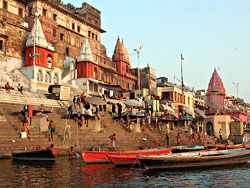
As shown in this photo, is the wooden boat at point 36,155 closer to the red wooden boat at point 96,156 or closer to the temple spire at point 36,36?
the red wooden boat at point 96,156

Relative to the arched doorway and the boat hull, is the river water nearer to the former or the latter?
the boat hull

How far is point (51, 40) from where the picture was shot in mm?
45125

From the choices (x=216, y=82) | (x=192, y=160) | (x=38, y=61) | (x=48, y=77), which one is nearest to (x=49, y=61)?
(x=38, y=61)

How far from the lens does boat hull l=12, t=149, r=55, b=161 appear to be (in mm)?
15630

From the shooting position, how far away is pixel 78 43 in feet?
171

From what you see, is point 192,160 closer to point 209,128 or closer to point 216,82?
point 209,128

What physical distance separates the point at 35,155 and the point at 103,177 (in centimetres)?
567

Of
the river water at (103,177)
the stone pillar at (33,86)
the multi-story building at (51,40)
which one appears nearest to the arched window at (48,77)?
the multi-story building at (51,40)

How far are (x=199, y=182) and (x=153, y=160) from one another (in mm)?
2806

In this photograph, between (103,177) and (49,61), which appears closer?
(103,177)

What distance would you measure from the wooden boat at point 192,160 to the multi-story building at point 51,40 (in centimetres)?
2384

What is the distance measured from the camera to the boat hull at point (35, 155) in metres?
15.6

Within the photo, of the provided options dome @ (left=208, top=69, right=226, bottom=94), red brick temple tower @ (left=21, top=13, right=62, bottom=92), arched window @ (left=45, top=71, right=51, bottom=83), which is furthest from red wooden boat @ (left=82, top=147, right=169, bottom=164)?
dome @ (left=208, top=69, right=226, bottom=94)

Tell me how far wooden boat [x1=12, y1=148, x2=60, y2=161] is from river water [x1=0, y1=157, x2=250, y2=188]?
0.84 metres
